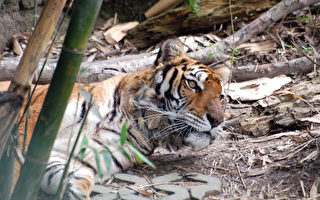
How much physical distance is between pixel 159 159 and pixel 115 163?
0.58 m

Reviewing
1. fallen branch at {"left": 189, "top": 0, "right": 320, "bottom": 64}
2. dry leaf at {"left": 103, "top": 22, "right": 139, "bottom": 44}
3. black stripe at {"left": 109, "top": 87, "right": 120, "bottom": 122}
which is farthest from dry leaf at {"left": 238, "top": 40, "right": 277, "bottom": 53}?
black stripe at {"left": 109, "top": 87, "right": 120, "bottom": 122}

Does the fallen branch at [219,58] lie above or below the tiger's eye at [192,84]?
above

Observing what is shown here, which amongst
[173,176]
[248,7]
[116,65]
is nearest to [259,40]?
[248,7]

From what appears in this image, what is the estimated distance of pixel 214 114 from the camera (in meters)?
3.59

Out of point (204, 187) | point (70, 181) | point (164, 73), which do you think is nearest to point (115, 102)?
point (164, 73)

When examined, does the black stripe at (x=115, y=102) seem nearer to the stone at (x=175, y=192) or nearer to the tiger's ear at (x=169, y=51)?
the tiger's ear at (x=169, y=51)

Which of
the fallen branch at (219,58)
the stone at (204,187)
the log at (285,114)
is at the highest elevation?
the fallen branch at (219,58)

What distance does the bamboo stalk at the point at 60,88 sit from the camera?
1650 mm

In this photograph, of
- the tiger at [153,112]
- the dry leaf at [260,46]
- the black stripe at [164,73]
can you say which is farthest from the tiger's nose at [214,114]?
the dry leaf at [260,46]

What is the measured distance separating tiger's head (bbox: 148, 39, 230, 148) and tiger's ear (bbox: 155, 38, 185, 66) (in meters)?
0.03

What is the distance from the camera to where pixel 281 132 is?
4.28m

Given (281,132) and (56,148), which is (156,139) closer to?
(56,148)

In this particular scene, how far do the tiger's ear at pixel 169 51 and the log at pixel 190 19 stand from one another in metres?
3.28

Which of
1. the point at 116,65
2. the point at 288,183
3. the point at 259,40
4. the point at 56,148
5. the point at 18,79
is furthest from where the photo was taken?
the point at 259,40
